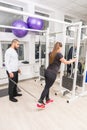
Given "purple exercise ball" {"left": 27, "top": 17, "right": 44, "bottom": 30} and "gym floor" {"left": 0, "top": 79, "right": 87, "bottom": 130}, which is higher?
"purple exercise ball" {"left": 27, "top": 17, "right": 44, "bottom": 30}

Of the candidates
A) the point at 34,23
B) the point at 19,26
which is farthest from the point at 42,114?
the point at 34,23

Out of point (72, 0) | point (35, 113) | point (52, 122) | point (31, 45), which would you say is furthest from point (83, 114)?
point (72, 0)

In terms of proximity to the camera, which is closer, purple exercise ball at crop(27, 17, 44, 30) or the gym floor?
the gym floor

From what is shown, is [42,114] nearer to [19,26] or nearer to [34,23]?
[19,26]

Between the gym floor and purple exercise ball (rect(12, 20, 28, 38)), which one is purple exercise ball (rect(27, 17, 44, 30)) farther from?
the gym floor

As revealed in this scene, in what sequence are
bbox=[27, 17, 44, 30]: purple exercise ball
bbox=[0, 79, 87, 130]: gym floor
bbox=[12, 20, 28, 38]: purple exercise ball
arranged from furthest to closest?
bbox=[27, 17, 44, 30]: purple exercise ball < bbox=[12, 20, 28, 38]: purple exercise ball < bbox=[0, 79, 87, 130]: gym floor

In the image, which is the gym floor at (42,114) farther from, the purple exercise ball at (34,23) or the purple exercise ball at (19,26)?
the purple exercise ball at (34,23)

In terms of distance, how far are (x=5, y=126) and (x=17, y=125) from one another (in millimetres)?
197

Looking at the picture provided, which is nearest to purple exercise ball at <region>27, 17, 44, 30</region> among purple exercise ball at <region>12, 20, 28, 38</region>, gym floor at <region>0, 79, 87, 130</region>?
purple exercise ball at <region>12, 20, 28, 38</region>

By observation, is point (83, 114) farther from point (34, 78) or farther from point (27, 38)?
point (27, 38)

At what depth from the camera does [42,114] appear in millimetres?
2207

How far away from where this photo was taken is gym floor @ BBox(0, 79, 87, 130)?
6.18ft

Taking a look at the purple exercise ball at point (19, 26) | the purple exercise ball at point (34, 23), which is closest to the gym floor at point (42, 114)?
the purple exercise ball at point (19, 26)

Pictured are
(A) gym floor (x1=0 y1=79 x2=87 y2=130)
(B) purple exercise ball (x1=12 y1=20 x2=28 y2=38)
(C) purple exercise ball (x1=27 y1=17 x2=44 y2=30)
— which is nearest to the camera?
(A) gym floor (x1=0 y1=79 x2=87 y2=130)
